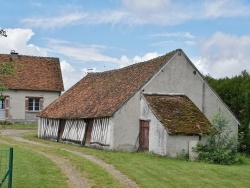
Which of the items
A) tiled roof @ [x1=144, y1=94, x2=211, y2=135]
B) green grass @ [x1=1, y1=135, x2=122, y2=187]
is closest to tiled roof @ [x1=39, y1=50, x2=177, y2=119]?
tiled roof @ [x1=144, y1=94, x2=211, y2=135]

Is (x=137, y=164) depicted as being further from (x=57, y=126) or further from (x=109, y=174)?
(x=57, y=126)

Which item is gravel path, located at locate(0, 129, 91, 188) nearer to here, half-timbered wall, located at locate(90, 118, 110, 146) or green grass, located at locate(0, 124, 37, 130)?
half-timbered wall, located at locate(90, 118, 110, 146)

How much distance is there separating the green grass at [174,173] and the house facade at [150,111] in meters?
2.06

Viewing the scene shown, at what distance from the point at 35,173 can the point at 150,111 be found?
10046mm

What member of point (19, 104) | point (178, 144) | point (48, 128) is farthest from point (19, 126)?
point (178, 144)

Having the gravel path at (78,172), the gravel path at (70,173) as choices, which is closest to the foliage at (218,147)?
the gravel path at (78,172)

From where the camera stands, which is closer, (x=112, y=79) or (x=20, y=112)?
(x=112, y=79)

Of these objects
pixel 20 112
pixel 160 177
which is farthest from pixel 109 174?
pixel 20 112

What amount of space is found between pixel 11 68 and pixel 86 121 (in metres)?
16.3

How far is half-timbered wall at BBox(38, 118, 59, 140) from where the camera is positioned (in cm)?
3281

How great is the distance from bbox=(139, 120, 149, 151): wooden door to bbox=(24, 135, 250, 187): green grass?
9.93 ft

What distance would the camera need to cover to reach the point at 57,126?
32.5 meters

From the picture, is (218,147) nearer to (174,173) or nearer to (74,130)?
(174,173)

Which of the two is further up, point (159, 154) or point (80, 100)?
point (80, 100)
